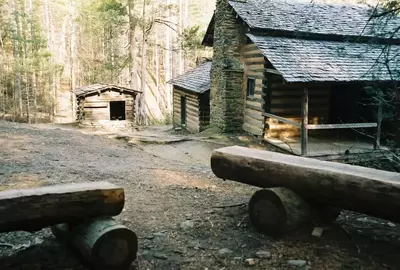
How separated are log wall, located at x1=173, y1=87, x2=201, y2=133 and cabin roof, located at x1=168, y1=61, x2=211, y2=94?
1.56 ft

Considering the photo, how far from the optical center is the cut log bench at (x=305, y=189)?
4.10 metres

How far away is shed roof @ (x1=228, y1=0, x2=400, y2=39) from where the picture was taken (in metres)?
14.7

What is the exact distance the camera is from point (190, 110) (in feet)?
66.7

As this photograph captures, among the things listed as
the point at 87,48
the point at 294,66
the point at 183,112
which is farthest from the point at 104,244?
the point at 87,48

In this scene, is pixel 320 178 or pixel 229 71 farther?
pixel 229 71

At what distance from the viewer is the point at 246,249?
4.43 m

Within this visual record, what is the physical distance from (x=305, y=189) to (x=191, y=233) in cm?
160

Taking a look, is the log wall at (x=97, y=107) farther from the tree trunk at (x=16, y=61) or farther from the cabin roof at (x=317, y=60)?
the cabin roof at (x=317, y=60)

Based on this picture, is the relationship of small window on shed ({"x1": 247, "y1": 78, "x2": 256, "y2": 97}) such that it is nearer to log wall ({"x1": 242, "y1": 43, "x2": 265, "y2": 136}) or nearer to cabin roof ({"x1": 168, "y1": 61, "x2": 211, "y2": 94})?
log wall ({"x1": 242, "y1": 43, "x2": 265, "y2": 136})

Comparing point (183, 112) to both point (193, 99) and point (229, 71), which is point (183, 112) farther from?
point (229, 71)

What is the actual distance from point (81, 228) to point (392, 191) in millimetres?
3362

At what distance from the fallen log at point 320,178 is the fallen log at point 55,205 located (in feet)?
6.10

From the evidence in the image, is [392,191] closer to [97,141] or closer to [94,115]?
[97,141]

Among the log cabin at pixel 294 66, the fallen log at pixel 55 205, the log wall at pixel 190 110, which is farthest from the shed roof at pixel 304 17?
the fallen log at pixel 55 205
